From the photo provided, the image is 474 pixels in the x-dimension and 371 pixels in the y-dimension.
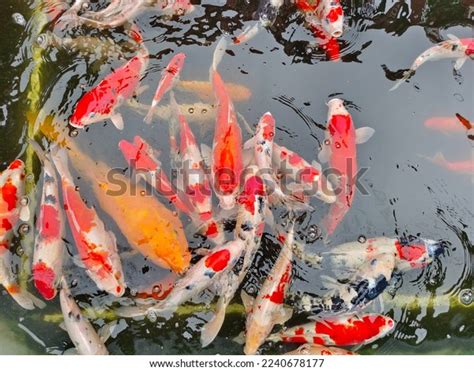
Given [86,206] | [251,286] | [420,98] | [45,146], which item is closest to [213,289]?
[251,286]

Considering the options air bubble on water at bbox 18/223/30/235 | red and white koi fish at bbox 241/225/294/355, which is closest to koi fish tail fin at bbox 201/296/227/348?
red and white koi fish at bbox 241/225/294/355

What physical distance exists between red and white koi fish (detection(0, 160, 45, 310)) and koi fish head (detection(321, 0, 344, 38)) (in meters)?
2.65

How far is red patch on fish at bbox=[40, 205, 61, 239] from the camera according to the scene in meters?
3.62

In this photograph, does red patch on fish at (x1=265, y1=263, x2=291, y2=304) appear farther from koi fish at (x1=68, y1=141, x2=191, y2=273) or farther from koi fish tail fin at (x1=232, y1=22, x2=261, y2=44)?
koi fish tail fin at (x1=232, y1=22, x2=261, y2=44)

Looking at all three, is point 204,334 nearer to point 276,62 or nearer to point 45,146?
point 45,146

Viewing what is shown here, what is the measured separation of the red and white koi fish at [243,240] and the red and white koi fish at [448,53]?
1490mm

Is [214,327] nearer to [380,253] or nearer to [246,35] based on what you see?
[380,253]

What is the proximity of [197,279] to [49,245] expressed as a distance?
1.08 metres

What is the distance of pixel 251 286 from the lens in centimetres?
369

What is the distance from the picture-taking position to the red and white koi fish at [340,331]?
3566 millimetres

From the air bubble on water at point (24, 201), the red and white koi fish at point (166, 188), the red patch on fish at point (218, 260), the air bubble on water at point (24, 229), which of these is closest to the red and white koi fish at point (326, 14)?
the red and white koi fish at point (166, 188)

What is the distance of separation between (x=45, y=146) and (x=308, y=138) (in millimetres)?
2020

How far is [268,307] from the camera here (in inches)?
140

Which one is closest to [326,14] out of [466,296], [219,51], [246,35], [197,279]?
[246,35]
